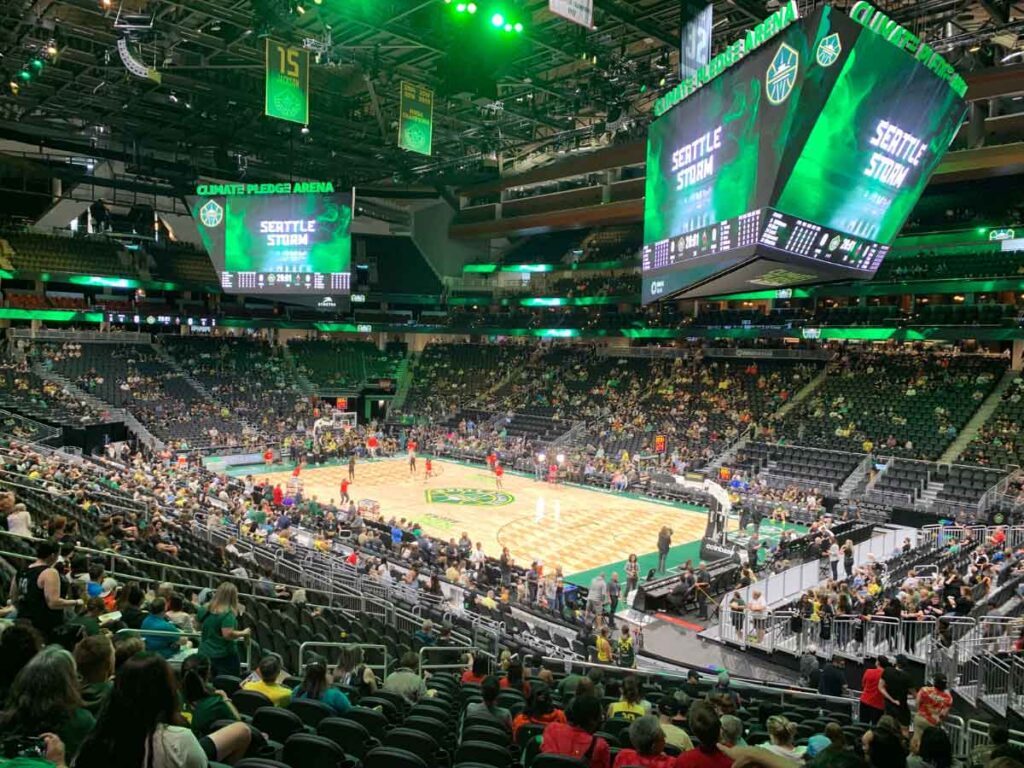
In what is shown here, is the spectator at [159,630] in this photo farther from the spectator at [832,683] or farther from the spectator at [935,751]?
the spectator at [832,683]

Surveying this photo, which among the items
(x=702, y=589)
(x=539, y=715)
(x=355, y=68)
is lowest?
(x=702, y=589)

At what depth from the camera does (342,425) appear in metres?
41.2

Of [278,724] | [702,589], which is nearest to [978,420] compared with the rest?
[702,589]

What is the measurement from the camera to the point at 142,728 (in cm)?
256

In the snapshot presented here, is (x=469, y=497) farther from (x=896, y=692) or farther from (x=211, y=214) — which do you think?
(x=896, y=692)

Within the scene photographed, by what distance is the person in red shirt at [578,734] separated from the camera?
421cm

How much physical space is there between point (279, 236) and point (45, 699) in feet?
80.0

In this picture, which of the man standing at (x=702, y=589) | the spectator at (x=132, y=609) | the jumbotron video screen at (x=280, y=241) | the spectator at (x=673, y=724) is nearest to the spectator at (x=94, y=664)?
the spectator at (x=132, y=609)

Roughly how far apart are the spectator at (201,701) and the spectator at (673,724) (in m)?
2.83

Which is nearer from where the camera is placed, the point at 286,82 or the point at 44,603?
the point at 44,603

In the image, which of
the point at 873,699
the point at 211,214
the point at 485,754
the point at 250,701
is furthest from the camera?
the point at 211,214

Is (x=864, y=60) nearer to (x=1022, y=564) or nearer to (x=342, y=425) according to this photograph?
(x=1022, y=564)

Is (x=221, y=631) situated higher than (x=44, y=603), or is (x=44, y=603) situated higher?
(x=44, y=603)

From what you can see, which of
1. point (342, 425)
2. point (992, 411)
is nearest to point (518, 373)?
point (342, 425)
